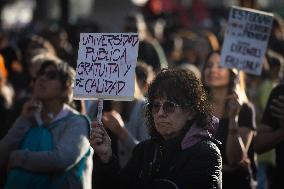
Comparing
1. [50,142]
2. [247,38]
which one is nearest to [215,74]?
[247,38]

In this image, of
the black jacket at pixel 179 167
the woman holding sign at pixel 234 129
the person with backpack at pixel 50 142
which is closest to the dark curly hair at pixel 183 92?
the black jacket at pixel 179 167

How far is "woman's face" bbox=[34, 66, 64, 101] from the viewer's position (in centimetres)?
635

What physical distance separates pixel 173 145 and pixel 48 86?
2006mm

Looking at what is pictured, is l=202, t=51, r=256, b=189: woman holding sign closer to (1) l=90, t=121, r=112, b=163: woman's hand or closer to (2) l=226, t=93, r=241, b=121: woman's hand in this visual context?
(2) l=226, t=93, r=241, b=121: woman's hand

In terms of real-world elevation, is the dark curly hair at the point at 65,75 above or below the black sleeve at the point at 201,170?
above

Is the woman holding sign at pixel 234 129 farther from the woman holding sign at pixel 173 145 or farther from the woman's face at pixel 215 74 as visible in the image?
the woman holding sign at pixel 173 145

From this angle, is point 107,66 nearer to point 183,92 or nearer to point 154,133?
point 154,133

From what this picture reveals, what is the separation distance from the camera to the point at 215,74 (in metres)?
6.97

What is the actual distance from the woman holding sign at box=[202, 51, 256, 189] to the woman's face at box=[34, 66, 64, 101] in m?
1.18

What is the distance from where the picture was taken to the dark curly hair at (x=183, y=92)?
4715mm

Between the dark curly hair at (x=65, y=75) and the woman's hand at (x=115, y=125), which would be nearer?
the dark curly hair at (x=65, y=75)

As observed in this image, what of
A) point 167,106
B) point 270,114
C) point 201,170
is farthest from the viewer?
point 270,114

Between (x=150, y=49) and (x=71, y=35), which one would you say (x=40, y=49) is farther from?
(x=71, y=35)

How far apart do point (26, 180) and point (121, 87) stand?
123cm
